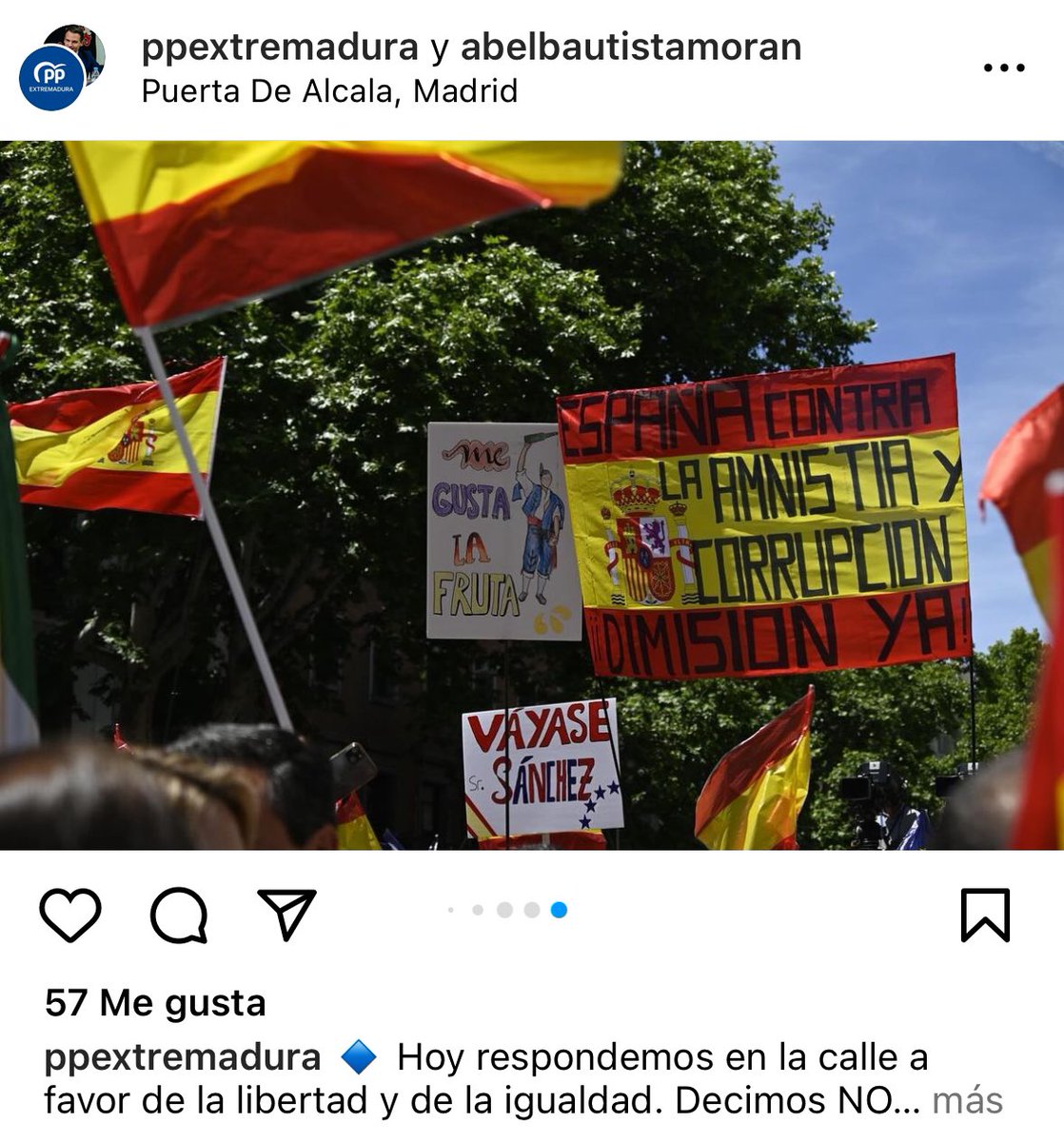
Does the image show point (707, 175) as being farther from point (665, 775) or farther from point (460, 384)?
point (665, 775)

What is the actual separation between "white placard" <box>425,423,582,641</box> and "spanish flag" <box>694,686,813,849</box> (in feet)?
6.47

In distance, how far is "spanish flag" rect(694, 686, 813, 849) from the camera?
9.17 metres

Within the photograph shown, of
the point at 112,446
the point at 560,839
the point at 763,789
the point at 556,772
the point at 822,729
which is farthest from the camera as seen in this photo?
the point at 822,729

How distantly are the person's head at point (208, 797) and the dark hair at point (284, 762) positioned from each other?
12 cm

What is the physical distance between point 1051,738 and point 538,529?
6.15m

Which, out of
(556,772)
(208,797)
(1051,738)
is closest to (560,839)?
(556,772)
